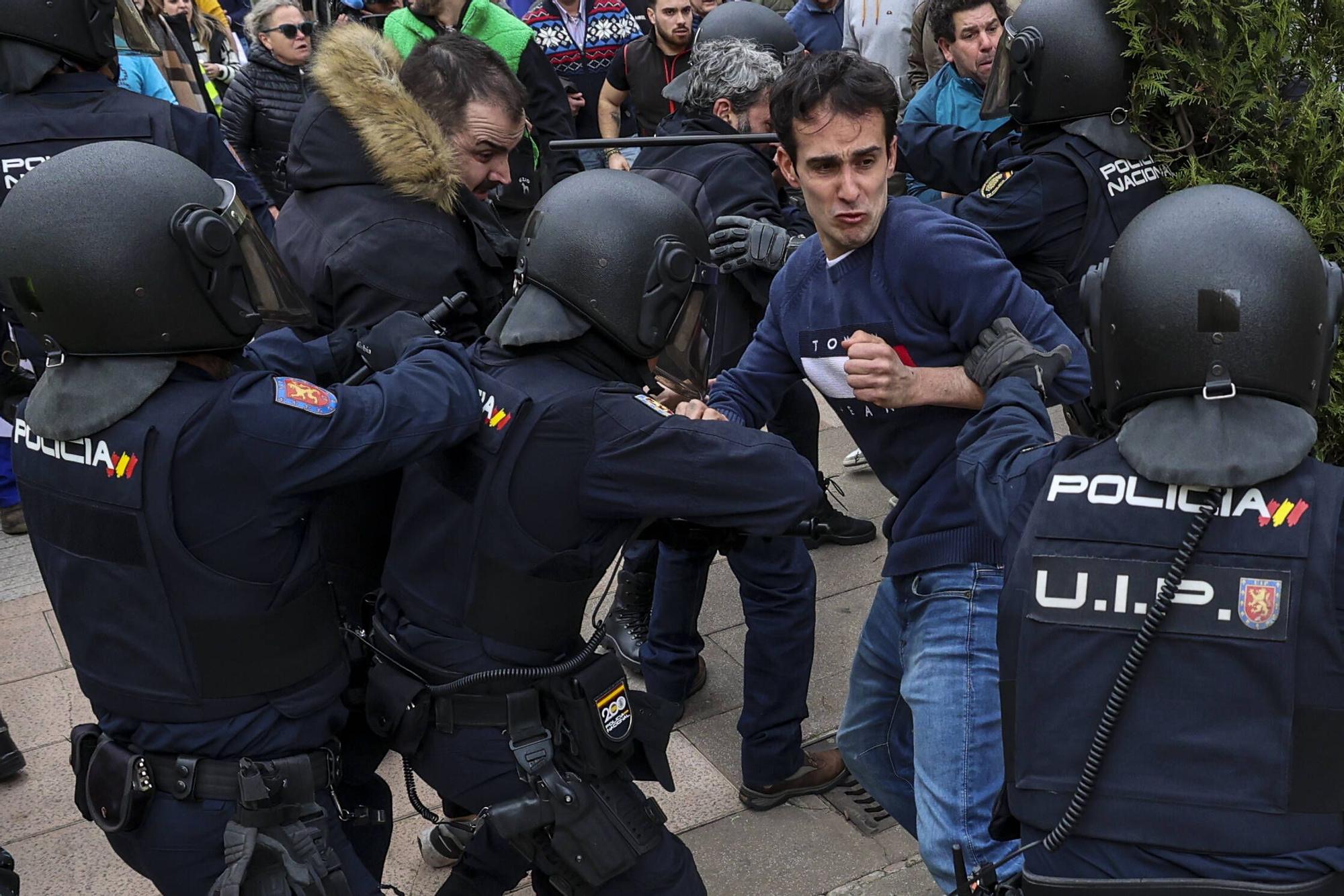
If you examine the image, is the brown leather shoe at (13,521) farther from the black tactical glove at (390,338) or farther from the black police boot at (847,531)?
the black tactical glove at (390,338)

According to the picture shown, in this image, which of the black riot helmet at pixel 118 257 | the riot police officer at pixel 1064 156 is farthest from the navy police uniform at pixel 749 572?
the black riot helmet at pixel 118 257

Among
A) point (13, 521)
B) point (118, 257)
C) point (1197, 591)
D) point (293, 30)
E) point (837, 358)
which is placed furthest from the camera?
point (293, 30)

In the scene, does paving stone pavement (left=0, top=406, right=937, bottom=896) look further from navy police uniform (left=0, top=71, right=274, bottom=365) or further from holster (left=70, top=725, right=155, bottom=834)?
navy police uniform (left=0, top=71, right=274, bottom=365)

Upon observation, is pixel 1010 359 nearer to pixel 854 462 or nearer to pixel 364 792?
pixel 364 792

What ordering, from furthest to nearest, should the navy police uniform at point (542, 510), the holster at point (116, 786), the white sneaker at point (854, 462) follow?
the white sneaker at point (854, 462) → the navy police uniform at point (542, 510) → the holster at point (116, 786)

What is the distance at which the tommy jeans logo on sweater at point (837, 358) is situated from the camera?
113 inches

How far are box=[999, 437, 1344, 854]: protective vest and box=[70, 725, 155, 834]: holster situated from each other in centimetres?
168

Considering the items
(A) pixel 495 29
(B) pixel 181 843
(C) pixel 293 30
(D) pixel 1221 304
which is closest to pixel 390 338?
(B) pixel 181 843

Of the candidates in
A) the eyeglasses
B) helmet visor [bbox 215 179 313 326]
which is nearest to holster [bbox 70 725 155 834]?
helmet visor [bbox 215 179 313 326]

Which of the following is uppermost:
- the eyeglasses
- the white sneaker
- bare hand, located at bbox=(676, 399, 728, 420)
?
bare hand, located at bbox=(676, 399, 728, 420)

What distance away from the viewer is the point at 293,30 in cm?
643

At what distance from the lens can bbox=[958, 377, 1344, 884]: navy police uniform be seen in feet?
6.06

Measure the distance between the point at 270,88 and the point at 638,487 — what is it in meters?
4.90

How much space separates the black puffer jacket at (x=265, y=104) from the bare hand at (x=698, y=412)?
4285 mm
